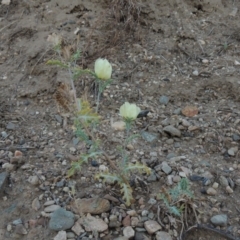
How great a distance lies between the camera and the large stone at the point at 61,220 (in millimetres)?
1976

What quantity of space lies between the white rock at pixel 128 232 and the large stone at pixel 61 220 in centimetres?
25

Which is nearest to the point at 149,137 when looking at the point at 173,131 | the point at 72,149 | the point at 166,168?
the point at 173,131

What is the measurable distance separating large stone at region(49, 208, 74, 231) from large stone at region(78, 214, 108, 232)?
49 mm

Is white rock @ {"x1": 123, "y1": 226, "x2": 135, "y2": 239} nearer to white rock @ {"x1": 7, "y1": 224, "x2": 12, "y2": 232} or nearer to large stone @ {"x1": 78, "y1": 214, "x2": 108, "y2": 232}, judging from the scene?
large stone @ {"x1": 78, "y1": 214, "x2": 108, "y2": 232}

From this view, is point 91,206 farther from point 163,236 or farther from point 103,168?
point 163,236

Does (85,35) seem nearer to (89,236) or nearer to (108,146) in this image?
(108,146)

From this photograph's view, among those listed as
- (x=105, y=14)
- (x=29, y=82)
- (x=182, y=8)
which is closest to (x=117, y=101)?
(x=29, y=82)

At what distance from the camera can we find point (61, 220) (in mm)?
1994

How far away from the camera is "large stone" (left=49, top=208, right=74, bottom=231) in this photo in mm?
1976

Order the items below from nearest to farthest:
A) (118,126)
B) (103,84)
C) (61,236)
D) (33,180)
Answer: (103,84) → (61,236) → (33,180) → (118,126)

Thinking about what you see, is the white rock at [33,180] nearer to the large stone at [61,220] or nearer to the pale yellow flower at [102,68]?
the large stone at [61,220]

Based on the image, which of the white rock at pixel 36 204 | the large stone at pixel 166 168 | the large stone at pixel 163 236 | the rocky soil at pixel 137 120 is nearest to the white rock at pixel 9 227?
the rocky soil at pixel 137 120

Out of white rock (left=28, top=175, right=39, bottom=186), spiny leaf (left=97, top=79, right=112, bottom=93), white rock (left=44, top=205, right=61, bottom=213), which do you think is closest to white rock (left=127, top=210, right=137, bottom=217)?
white rock (left=44, top=205, right=61, bottom=213)

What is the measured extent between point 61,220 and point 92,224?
0.15 metres
